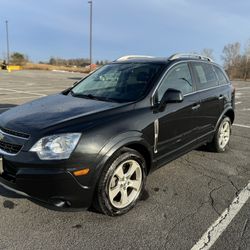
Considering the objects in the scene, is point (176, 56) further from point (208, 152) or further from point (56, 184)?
point (56, 184)

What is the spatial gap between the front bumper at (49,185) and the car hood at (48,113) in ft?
1.36

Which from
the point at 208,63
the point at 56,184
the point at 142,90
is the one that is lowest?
the point at 56,184

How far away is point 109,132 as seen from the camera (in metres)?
3.04

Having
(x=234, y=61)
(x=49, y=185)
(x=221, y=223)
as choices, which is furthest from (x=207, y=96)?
(x=234, y=61)

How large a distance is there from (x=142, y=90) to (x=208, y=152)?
8.02 feet

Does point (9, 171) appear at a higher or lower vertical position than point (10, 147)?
lower

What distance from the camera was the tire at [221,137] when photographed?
539cm

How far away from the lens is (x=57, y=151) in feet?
9.32

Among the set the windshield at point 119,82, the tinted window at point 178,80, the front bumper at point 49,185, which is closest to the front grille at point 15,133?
the front bumper at point 49,185

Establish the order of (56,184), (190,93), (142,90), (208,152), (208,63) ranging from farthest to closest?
1. (208,152)
2. (208,63)
3. (190,93)
4. (142,90)
5. (56,184)

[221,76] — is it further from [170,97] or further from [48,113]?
[48,113]

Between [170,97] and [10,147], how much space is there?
6.25ft

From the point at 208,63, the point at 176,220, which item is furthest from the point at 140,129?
the point at 208,63

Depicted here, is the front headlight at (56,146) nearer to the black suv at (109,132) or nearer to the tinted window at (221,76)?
the black suv at (109,132)
